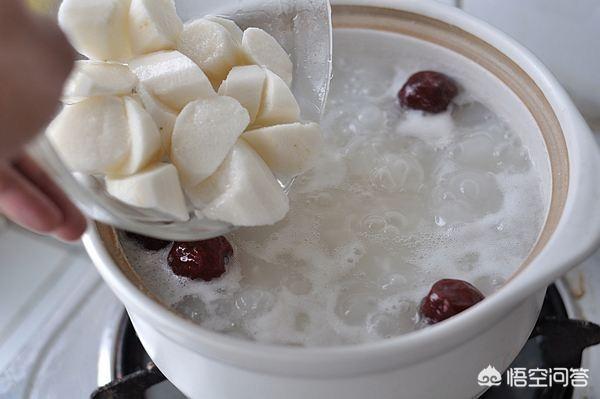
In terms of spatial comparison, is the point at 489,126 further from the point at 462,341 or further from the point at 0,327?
the point at 0,327

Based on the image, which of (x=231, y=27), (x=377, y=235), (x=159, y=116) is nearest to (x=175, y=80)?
(x=159, y=116)

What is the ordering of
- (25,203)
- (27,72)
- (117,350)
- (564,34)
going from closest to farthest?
(27,72), (25,203), (117,350), (564,34)

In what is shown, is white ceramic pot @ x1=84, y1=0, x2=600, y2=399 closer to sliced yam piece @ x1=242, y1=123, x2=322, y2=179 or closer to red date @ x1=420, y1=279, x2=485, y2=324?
red date @ x1=420, y1=279, x2=485, y2=324

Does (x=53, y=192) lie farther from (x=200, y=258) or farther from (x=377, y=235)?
(x=377, y=235)

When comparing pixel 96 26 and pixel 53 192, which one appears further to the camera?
pixel 96 26

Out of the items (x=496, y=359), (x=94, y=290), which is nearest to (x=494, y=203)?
(x=496, y=359)
